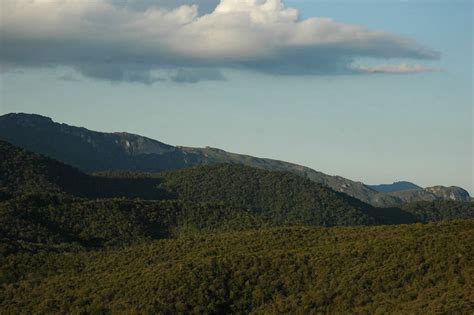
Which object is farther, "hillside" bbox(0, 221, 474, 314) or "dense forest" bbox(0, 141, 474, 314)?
"dense forest" bbox(0, 141, 474, 314)

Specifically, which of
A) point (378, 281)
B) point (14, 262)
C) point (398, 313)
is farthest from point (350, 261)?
point (14, 262)

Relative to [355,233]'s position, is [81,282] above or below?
below

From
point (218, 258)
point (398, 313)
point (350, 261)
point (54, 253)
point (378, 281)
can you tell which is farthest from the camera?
point (54, 253)

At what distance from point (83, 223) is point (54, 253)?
54.5 m

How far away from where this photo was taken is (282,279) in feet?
338

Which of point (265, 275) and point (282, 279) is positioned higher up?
point (265, 275)

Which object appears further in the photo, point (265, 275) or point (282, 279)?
point (265, 275)

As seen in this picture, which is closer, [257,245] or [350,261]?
[350,261]

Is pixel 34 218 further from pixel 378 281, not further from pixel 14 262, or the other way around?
pixel 378 281

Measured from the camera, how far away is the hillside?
91.6 meters

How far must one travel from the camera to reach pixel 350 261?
103 metres

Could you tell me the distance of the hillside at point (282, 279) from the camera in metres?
91.6

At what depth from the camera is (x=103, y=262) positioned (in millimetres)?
131875

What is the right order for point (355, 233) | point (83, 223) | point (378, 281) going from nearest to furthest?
point (378, 281), point (355, 233), point (83, 223)
